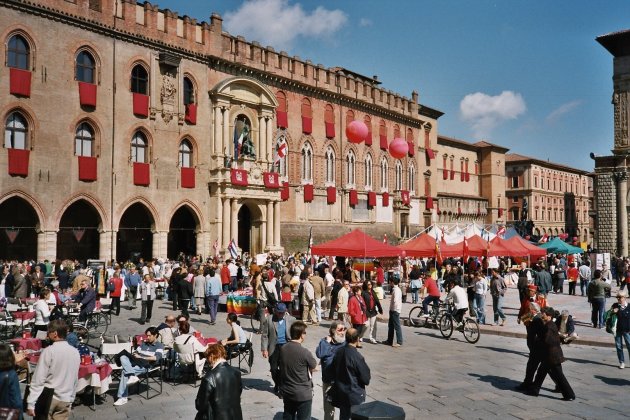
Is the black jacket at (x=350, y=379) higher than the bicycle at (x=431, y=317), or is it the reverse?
the black jacket at (x=350, y=379)

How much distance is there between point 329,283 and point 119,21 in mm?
18083

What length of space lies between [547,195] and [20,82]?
74745 millimetres

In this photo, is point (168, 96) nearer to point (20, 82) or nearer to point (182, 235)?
point (20, 82)

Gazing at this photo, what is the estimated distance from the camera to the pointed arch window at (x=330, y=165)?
139 ft

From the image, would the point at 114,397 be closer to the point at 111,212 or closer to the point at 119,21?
the point at 111,212

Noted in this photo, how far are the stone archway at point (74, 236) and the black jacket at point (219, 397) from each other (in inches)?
983

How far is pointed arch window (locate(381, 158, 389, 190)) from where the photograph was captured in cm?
4781

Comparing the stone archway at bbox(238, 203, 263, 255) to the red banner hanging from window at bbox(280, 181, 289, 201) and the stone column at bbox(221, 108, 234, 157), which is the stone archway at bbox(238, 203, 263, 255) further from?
the stone column at bbox(221, 108, 234, 157)

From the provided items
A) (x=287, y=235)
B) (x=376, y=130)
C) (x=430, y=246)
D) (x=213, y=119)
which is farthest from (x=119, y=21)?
(x=376, y=130)

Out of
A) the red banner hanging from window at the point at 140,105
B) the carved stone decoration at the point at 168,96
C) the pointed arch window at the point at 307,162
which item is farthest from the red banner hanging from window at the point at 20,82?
the pointed arch window at the point at 307,162

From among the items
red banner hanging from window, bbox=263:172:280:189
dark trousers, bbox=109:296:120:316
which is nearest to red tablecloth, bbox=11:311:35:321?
dark trousers, bbox=109:296:120:316

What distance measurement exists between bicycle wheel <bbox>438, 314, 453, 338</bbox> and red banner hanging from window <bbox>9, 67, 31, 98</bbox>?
68.0 feet

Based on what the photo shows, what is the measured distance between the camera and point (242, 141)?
34.5m

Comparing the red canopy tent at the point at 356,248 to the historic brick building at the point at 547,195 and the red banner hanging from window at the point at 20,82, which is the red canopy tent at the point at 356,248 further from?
the historic brick building at the point at 547,195
